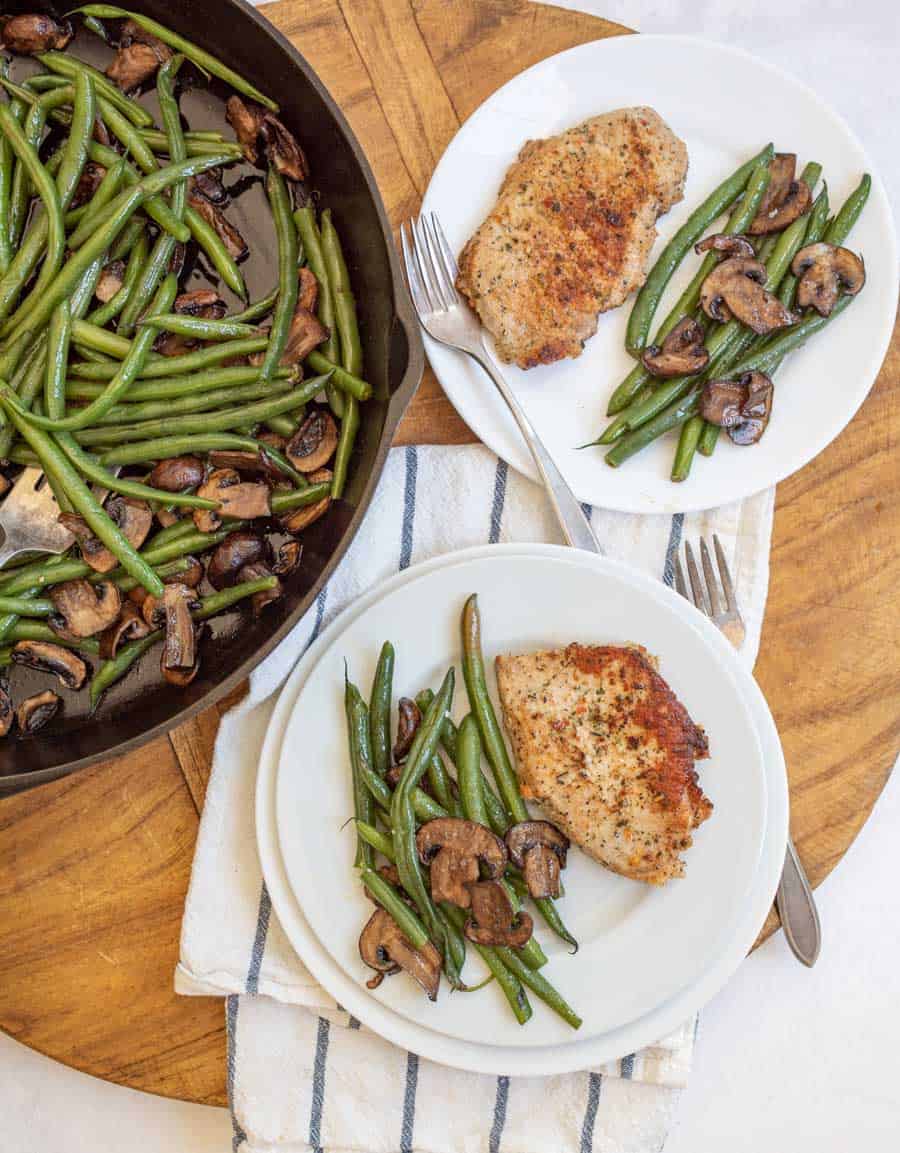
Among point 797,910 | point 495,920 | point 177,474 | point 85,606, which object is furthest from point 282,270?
point 797,910

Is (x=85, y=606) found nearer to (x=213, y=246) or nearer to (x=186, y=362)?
(x=186, y=362)

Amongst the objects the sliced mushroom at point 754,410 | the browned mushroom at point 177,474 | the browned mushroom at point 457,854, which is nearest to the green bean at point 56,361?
the browned mushroom at point 177,474

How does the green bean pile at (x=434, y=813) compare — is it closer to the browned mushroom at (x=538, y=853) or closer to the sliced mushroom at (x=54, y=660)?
the browned mushroom at (x=538, y=853)

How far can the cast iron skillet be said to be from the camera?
9.89 ft

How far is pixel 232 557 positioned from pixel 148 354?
0.66 meters

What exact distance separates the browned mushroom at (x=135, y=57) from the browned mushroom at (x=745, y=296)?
1881mm

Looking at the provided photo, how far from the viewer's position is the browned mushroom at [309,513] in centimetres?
320

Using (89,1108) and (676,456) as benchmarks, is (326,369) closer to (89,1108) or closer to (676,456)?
(676,456)

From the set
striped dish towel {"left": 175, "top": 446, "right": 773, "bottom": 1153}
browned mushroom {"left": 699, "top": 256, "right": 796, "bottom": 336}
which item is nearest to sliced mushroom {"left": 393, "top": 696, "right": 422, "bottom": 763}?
striped dish towel {"left": 175, "top": 446, "right": 773, "bottom": 1153}

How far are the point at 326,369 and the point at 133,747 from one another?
126 cm

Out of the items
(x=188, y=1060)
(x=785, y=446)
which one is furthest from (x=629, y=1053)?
(x=785, y=446)

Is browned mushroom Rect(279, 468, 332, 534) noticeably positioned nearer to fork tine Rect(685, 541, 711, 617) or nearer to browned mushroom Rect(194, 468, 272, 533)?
browned mushroom Rect(194, 468, 272, 533)

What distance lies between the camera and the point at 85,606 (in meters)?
3.14

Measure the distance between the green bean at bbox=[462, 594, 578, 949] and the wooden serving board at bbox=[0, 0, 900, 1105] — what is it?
69 cm
